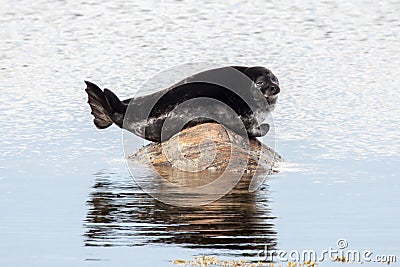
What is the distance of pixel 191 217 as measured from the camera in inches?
415

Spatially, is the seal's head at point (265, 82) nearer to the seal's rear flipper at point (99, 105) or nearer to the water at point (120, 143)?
the water at point (120, 143)

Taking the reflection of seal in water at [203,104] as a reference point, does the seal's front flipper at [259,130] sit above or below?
below

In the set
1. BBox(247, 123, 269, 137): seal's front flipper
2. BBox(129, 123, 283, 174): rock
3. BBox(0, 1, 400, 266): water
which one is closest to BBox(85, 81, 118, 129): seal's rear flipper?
BBox(0, 1, 400, 266): water

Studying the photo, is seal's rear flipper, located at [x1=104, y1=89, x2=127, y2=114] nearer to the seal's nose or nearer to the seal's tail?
the seal's tail

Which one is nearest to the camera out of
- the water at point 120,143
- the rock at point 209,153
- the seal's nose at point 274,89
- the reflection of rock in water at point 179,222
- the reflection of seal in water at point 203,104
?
the reflection of rock in water at point 179,222

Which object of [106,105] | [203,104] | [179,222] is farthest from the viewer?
[106,105]

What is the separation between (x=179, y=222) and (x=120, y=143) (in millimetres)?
5616

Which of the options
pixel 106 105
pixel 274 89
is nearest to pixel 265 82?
pixel 274 89

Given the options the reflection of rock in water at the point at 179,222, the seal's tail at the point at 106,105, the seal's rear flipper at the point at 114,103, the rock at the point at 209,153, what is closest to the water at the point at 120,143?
the reflection of rock in water at the point at 179,222

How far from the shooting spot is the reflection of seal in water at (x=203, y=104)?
14.1m

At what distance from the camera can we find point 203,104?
46.5 feet

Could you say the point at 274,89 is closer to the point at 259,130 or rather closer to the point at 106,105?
the point at 259,130

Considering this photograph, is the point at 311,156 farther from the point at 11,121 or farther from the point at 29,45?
the point at 29,45

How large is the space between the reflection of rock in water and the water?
2 centimetres
